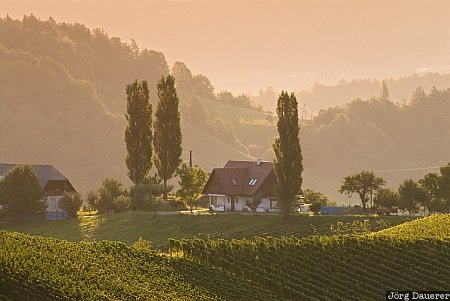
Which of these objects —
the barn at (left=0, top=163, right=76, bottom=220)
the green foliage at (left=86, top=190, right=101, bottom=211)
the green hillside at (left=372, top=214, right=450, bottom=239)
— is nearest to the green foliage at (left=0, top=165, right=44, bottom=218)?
the barn at (left=0, top=163, right=76, bottom=220)

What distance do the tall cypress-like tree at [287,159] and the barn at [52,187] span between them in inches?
1152

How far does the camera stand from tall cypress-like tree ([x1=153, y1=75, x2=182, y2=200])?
112812 mm

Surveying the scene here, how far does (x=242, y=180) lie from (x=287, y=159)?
17974 mm

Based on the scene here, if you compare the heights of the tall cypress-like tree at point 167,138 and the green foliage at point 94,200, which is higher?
the tall cypress-like tree at point 167,138

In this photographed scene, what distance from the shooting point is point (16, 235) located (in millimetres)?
62250

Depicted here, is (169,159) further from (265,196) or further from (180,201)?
(265,196)

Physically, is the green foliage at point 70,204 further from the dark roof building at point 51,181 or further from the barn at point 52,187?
the dark roof building at point 51,181

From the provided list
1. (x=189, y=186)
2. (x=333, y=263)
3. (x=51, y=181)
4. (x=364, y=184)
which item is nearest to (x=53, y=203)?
(x=51, y=181)

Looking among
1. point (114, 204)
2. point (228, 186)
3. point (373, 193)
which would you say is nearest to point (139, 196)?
point (114, 204)

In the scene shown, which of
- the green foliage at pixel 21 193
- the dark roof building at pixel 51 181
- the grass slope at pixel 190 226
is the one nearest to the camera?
the grass slope at pixel 190 226

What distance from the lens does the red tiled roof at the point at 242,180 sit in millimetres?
108625

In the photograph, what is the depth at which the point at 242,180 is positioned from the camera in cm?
11175

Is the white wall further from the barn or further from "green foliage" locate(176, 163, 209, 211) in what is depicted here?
"green foliage" locate(176, 163, 209, 211)

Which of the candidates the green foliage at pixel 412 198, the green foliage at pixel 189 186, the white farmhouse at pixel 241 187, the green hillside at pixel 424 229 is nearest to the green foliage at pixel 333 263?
the green hillside at pixel 424 229
